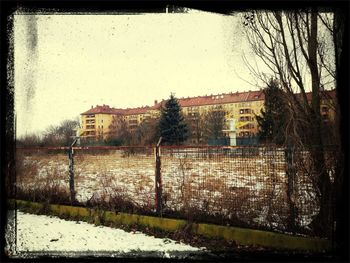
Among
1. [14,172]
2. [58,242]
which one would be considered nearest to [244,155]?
[58,242]

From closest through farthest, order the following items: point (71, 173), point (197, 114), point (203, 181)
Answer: point (203, 181) < point (71, 173) < point (197, 114)

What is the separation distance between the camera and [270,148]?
455 centimetres

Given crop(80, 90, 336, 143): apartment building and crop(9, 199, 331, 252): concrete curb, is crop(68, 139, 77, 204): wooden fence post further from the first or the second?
crop(80, 90, 336, 143): apartment building

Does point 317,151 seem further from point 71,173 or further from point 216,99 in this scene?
point 216,99

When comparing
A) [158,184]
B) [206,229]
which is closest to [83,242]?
[158,184]

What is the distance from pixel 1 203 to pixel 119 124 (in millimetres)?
48375

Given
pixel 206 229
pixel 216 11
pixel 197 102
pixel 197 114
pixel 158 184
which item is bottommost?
pixel 206 229

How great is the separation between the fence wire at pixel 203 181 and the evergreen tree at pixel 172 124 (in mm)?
28537

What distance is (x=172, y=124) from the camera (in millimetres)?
37344

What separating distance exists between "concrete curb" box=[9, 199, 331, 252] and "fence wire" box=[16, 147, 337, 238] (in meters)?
0.21

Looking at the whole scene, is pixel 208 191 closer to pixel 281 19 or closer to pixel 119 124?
pixel 281 19

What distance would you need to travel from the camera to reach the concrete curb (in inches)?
159

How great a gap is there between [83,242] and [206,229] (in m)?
2.16

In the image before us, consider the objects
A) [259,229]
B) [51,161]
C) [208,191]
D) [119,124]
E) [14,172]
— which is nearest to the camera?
[259,229]
